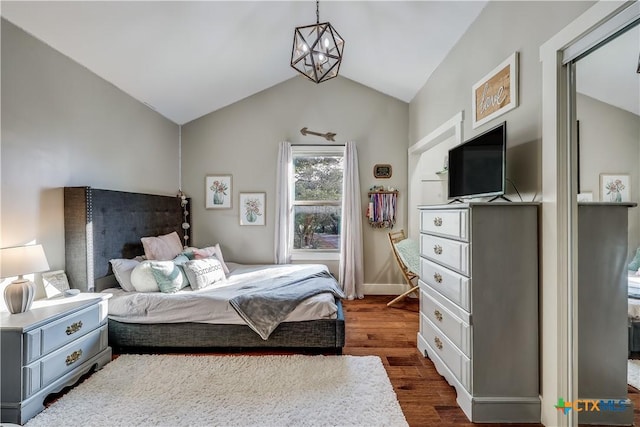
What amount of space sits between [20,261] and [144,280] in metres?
0.92

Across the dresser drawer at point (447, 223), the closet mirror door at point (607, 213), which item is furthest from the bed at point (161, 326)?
the closet mirror door at point (607, 213)

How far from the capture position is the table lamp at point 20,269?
1704 millimetres

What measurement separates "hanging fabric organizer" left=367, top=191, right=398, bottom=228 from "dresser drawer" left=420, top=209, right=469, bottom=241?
1.68 metres

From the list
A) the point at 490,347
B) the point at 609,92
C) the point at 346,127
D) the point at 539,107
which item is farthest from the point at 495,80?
the point at 346,127

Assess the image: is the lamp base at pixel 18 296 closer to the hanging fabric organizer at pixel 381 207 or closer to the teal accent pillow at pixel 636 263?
the teal accent pillow at pixel 636 263

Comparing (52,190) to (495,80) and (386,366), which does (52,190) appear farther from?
(495,80)

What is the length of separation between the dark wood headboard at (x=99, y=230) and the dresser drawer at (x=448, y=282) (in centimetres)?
280

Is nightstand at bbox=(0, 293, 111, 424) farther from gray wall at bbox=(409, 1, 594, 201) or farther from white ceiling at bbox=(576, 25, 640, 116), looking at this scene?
white ceiling at bbox=(576, 25, 640, 116)

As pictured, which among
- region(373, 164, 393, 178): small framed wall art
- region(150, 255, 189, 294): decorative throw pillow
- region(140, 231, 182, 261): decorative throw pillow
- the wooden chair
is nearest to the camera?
region(150, 255, 189, 294): decorative throw pillow

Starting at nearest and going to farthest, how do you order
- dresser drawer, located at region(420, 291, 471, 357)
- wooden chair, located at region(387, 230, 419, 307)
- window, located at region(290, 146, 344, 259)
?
dresser drawer, located at region(420, 291, 471, 357) → wooden chair, located at region(387, 230, 419, 307) → window, located at region(290, 146, 344, 259)

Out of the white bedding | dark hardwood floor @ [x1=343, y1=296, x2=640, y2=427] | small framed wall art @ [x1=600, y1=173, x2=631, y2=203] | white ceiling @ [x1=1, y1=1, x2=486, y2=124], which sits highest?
white ceiling @ [x1=1, y1=1, x2=486, y2=124]

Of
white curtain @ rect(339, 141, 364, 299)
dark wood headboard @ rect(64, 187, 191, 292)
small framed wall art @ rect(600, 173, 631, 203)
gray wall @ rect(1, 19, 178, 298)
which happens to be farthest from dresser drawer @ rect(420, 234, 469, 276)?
gray wall @ rect(1, 19, 178, 298)

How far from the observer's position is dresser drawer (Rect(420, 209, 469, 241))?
1739 millimetres

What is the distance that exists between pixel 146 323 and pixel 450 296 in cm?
235
